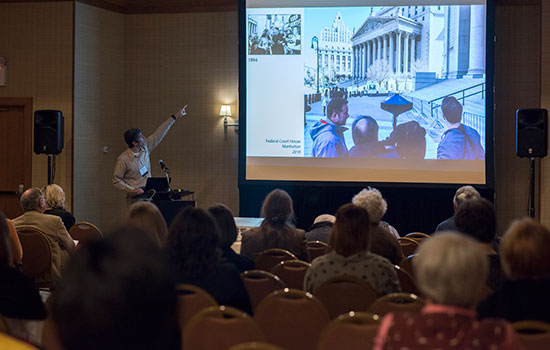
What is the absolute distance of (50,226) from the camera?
475cm

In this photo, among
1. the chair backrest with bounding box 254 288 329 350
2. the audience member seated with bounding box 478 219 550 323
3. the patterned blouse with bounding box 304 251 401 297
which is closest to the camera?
the audience member seated with bounding box 478 219 550 323

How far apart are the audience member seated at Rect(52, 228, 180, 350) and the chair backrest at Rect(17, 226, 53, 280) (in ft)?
11.8

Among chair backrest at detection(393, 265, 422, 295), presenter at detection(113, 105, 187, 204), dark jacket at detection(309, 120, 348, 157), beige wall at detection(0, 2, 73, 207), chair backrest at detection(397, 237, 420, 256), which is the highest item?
beige wall at detection(0, 2, 73, 207)

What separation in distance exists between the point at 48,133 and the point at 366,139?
4.21 metres

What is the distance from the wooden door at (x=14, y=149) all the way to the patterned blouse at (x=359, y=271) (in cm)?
677

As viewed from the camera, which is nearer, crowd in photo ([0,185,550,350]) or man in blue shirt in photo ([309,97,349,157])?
crowd in photo ([0,185,550,350])

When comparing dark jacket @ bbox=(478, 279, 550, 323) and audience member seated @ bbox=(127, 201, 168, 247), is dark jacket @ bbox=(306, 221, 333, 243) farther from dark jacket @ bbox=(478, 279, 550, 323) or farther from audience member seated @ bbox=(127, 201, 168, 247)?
dark jacket @ bbox=(478, 279, 550, 323)

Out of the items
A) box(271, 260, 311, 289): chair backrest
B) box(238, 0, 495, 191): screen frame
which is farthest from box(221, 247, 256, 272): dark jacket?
box(238, 0, 495, 191): screen frame

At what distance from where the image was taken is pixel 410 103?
8391 millimetres

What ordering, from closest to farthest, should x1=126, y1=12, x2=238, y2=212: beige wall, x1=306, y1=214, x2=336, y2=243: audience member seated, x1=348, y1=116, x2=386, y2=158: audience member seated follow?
x1=306, y1=214, x2=336, y2=243: audience member seated → x1=348, y1=116, x2=386, y2=158: audience member seated → x1=126, y1=12, x2=238, y2=212: beige wall

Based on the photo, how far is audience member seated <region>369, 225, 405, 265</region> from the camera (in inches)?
159

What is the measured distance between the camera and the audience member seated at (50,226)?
4746mm

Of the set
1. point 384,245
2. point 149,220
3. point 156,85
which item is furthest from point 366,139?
point 149,220

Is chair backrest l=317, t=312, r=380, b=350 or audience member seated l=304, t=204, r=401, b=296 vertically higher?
audience member seated l=304, t=204, r=401, b=296
